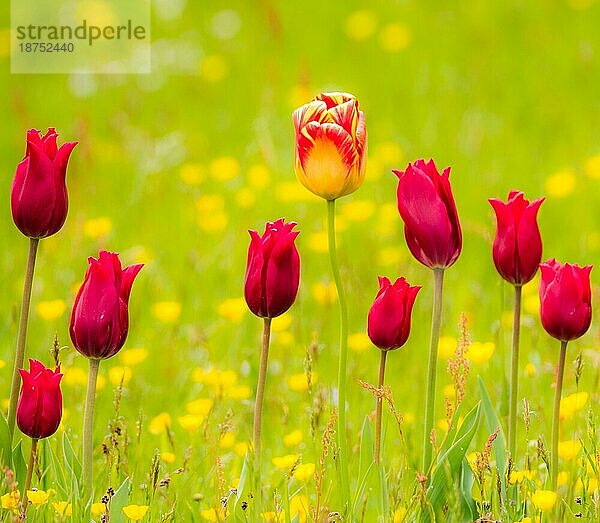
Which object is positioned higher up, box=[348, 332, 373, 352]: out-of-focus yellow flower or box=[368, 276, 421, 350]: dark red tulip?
box=[368, 276, 421, 350]: dark red tulip

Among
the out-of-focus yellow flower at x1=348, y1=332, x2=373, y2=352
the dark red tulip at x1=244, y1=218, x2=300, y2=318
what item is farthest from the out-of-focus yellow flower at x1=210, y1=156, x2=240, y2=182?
the dark red tulip at x1=244, y1=218, x2=300, y2=318

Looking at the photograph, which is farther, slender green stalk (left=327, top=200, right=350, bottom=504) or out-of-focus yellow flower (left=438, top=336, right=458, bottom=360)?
out-of-focus yellow flower (left=438, top=336, right=458, bottom=360)

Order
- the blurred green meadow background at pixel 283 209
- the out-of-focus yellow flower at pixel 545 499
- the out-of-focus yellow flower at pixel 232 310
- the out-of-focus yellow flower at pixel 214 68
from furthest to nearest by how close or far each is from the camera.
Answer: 1. the out-of-focus yellow flower at pixel 214 68
2. the out-of-focus yellow flower at pixel 232 310
3. the blurred green meadow background at pixel 283 209
4. the out-of-focus yellow flower at pixel 545 499

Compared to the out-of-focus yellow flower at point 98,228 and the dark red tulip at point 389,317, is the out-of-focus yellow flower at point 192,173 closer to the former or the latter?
the out-of-focus yellow flower at point 98,228

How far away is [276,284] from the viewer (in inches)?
72.6

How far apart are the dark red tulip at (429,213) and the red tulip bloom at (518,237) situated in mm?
112

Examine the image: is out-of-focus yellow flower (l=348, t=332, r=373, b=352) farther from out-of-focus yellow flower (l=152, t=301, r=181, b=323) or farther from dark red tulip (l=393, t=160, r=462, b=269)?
dark red tulip (l=393, t=160, r=462, b=269)

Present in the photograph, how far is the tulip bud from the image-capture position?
187 centimetres

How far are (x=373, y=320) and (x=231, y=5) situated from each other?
182 inches

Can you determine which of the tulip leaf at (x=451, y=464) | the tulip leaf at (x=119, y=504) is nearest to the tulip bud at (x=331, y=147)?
the tulip leaf at (x=451, y=464)

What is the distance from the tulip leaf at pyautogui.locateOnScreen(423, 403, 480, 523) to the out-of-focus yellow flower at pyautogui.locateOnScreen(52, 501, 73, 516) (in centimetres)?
57

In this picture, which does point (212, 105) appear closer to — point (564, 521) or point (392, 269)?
point (392, 269)

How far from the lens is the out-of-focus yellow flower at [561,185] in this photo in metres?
4.12

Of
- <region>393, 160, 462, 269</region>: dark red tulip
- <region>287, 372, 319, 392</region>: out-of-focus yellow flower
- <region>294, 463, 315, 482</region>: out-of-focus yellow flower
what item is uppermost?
<region>393, 160, 462, 269</region>: dark red tulip
